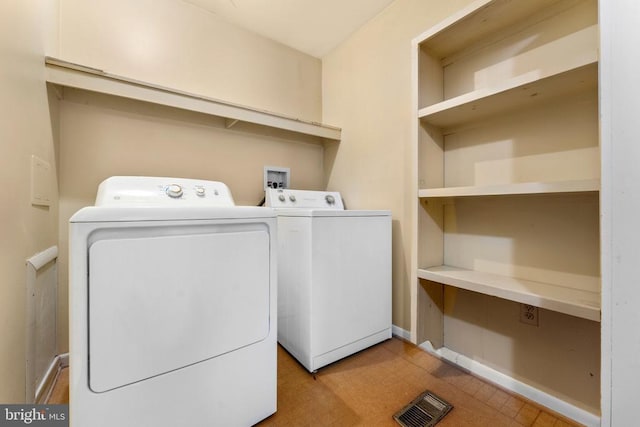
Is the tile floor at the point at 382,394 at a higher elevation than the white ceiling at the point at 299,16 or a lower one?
lower

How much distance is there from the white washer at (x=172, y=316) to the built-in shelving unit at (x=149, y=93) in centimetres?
99

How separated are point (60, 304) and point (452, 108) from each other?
240 cm

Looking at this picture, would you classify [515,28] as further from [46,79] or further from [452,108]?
[46,79]

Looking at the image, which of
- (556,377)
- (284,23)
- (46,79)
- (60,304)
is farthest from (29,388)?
(284,23)

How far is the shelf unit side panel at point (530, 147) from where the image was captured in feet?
3.52

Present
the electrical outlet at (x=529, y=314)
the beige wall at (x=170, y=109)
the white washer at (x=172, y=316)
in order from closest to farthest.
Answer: the white washer at (x=172, y=316) < the electrical outlet at (x=529, y=314) < the beige wall at (x=170, y=109)

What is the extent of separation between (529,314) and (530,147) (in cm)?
82

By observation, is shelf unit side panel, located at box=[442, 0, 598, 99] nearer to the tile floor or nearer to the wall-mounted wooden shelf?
the wall-mounted wooden shelf

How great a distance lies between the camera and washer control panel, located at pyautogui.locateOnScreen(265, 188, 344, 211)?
6.43ft

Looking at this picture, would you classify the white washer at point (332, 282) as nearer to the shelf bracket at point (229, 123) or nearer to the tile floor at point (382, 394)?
the tile floor at point (382, 394)

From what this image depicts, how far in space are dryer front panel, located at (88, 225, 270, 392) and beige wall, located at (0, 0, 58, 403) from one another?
1.09 feet

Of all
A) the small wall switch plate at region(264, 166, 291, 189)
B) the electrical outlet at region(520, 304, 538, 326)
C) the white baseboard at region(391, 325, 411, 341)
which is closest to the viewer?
the electrical outlet at region(520, 304, 538, 326)

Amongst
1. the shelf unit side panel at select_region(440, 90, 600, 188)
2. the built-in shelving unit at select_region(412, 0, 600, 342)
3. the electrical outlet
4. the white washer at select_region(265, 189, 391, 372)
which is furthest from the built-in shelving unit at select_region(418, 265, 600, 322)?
the shelf unit side panel at select_region(440, 90, 600, 188)

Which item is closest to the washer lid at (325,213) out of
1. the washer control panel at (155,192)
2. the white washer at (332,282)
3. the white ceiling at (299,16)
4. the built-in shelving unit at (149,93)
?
the white washer at (332,282)
